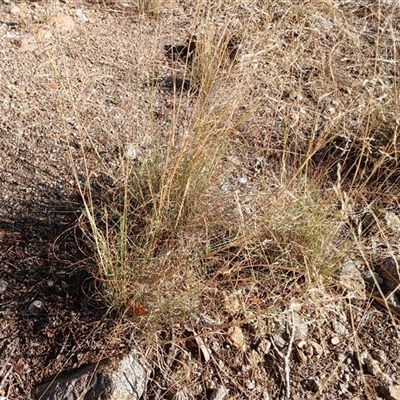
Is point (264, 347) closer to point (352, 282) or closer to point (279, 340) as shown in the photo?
point (279, 340)

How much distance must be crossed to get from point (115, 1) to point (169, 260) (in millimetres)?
1901

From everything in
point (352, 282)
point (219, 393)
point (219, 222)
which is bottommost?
point (219, 393)

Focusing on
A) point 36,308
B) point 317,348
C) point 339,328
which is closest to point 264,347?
point 317,348

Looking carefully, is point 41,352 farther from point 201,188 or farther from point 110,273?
point 201,188

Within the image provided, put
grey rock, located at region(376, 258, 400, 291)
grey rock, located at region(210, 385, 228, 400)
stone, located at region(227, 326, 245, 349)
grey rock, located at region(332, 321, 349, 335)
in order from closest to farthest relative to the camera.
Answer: grey rock, located at region(210, 385, 228, 400) → stone, located at region(227, 326, 245, 349) → grey rock, located at region(332, 321, 349, 335) → grey rock, located at region(376, 258, 400, 291)

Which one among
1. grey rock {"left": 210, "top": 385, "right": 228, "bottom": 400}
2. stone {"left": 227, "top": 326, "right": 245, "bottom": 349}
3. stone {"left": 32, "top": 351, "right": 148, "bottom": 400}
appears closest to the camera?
stone {"left": 32, "top": 351, "right": 148, "bottom": 400}

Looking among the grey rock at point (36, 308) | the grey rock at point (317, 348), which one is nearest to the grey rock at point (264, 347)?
the grey rock at point (317, 348)

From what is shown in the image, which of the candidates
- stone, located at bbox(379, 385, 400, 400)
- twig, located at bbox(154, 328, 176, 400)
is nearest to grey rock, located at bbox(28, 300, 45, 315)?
twig, located at bbox(154, 328, 176, 400)

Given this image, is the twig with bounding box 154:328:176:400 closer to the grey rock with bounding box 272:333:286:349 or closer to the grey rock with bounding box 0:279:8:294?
the grey rock with bounding box 272:333:286:349

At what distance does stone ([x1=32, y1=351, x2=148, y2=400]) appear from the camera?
1602mm

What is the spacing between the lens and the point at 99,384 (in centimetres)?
161

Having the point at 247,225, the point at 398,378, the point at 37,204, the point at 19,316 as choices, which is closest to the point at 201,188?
the point at 247,225

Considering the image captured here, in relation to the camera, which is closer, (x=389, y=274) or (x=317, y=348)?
(x=317, y=348)

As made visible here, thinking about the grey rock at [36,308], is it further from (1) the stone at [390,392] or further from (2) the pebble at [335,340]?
(1) the stone at [390,392]
